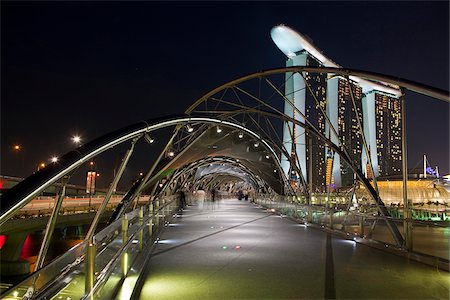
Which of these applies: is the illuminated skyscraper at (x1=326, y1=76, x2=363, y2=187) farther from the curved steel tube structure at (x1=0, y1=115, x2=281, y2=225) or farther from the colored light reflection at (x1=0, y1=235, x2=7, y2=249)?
the colored light reflection at (x1=0, y1=235, x2=7, y2=249)

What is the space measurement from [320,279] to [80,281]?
476 centimetres

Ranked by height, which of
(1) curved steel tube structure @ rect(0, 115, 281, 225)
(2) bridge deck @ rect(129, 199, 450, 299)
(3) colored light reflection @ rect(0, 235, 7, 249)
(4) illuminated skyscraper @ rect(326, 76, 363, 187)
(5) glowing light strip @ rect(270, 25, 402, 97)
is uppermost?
(5) glowing light strip @ rect(270, 25, 402, 97)

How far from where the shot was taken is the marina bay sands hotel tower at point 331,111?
49.2m

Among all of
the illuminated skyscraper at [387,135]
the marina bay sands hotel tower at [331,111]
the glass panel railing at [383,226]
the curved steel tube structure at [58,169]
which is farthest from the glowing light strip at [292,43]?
the curved steel tube structure at [58,169]

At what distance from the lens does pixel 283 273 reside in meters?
8.39

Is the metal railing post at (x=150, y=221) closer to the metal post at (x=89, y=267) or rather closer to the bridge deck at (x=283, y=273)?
the bridge deck at (x=283, y=273)

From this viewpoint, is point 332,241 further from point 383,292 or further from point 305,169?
point 305,169

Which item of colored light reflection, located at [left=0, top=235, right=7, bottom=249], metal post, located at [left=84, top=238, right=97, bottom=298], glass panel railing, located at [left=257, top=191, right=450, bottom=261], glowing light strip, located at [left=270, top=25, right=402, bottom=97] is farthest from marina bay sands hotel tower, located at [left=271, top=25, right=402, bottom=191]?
metal post, located at [left=84, top=238, right=97, bottom=298]

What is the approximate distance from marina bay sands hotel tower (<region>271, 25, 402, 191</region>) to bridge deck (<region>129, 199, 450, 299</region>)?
20.8 m

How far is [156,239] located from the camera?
42.8ft

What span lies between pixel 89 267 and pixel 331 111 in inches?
2319

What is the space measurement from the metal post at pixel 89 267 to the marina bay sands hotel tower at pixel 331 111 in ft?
91.6

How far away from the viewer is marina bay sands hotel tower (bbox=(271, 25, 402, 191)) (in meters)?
49.2

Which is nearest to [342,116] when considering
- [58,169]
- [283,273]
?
[283,273]
